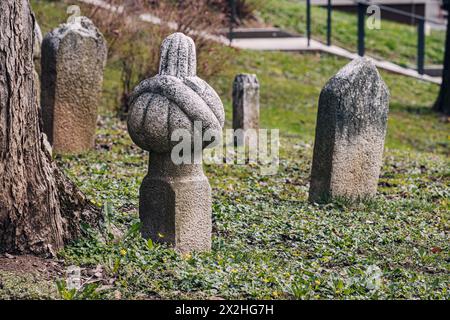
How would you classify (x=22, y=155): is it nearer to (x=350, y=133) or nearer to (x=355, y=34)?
(x=350, y=133)

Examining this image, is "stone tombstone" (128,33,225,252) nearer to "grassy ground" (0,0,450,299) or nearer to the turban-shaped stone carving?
the turban-shaped stone carving

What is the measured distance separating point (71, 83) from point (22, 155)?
567cm

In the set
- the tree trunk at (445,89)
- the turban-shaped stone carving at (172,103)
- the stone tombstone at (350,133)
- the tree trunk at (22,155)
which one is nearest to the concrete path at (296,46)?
the tree trunk at (445,89)

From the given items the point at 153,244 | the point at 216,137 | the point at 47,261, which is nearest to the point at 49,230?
the point at 47,261

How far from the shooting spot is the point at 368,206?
11.5 meters

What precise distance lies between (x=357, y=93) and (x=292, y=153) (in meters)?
3.78

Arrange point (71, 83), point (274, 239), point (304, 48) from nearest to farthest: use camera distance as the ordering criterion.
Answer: point (274, 239) < point (71, 83) < point (304, 48)

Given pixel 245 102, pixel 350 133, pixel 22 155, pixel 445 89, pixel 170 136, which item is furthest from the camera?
pixel 445 89

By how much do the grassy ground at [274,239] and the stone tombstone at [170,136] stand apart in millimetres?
206

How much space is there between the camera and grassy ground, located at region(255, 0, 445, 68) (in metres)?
25.6

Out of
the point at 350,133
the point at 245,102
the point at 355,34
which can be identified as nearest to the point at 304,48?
the point at 355,34

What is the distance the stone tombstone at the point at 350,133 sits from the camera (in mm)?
11250

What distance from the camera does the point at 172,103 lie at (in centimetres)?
834

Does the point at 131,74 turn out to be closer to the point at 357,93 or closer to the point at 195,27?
the point at 195,27
